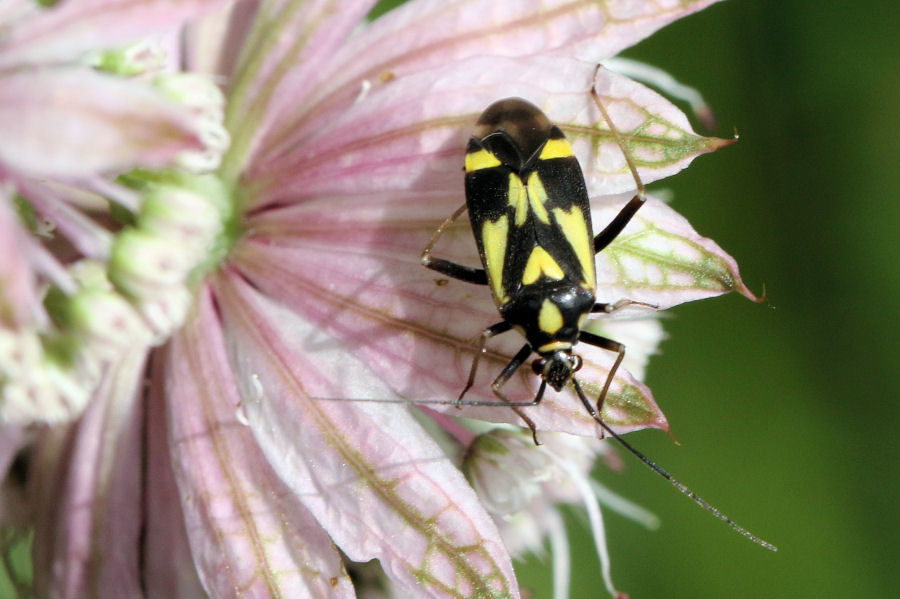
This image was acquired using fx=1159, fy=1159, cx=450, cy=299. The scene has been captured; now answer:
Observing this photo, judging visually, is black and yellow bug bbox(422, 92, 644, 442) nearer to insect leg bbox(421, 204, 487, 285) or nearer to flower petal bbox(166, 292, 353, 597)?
insect leg bbox(421, 204, 487, 285)

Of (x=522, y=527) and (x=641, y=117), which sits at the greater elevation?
(x=641, y=117)

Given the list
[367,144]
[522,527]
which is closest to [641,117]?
[367,144]

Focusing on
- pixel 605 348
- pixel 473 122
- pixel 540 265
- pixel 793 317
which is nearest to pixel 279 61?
pixel 473 122

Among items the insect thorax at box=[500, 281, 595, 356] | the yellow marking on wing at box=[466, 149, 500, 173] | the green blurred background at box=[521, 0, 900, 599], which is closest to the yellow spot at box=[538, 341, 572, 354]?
the insect thorax at box=[500, 281, 595, 356]

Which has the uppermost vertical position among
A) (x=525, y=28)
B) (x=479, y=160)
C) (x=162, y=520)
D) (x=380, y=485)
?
(x=525, y=28)

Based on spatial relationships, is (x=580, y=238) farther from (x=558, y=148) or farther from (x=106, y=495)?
A: (x=106, y=495)

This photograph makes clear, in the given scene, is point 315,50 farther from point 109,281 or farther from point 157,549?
point 157,549

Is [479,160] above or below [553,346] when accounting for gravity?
above
